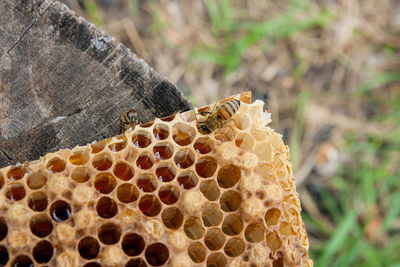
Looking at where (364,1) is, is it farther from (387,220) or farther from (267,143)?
(267,143)

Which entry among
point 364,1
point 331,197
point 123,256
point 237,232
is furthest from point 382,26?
point 123,256

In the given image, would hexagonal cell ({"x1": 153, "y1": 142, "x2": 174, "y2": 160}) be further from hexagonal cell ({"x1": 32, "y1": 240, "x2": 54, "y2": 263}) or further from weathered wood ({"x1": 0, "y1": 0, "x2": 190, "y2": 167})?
hexagonal cell ({"x1": 32, "y1": 240, "x2": 54, "y2": 263})

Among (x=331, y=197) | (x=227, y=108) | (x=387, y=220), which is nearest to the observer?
(x=227, y=108)

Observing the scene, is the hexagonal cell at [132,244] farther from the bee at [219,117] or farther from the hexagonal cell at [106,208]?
the bee at [219,117]

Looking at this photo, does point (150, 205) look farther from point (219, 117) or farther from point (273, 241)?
point (273, 241)

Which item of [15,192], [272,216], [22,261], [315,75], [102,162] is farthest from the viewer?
[315,75]

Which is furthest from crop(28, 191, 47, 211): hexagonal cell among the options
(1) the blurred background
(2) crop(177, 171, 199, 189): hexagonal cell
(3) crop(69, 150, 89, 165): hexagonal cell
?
(1) the blurred background

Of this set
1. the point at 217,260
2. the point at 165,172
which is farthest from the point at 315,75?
the point at 217,260
